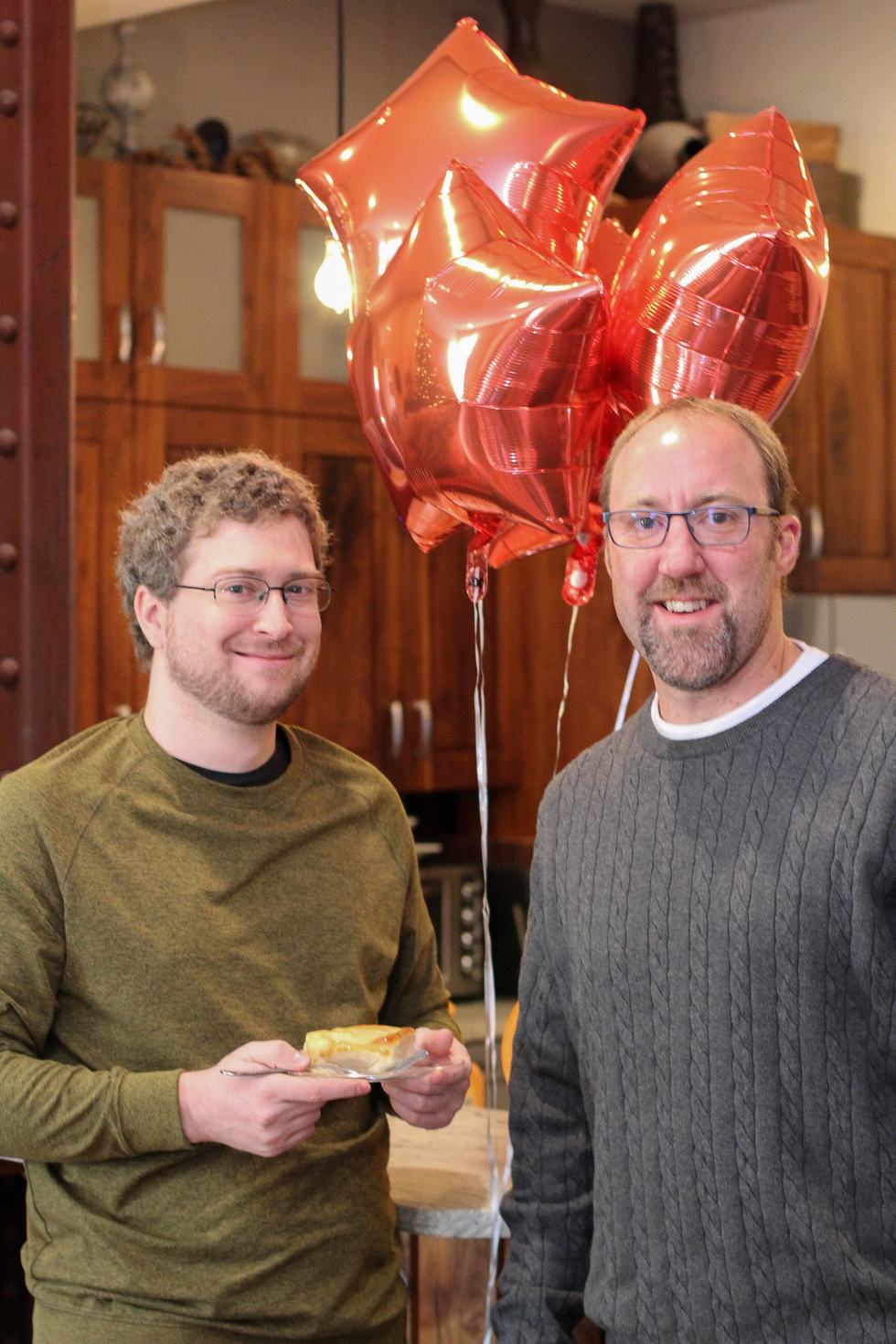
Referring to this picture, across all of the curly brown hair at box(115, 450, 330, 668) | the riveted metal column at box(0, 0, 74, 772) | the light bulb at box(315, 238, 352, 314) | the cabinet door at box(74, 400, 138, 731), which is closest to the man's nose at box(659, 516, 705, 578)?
the curly brown hair at box(115, 450, 330, 668)

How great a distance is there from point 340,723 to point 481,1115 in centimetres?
164

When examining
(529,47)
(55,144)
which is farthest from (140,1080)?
(529,47)

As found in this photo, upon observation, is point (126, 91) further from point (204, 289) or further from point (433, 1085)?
point (433, 1085)

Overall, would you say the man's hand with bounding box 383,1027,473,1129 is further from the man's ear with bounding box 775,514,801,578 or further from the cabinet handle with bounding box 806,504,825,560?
the cabinet handle with bounding box 806,504,825,560

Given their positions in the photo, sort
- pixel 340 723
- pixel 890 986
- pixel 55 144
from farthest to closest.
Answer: pixel 340 723
pixel 55 144
pixel 890 986

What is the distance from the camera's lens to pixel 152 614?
148 centimetres

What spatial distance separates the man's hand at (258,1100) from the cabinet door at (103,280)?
209cm

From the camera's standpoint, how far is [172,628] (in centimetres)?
144

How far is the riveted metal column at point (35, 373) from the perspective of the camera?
180cm

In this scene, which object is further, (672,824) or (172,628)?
(172,628)

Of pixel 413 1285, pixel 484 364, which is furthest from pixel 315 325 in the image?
pixel 413 1285

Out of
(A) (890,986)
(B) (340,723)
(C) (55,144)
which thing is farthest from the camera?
(B) (340,723)

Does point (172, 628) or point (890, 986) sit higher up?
point (172, 628)

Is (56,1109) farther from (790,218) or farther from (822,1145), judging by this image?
(790,218)
